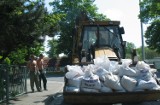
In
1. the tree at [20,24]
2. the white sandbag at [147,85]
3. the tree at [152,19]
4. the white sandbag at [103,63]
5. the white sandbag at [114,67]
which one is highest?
the tree at [152,19]

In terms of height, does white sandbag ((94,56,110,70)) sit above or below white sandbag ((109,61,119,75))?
above

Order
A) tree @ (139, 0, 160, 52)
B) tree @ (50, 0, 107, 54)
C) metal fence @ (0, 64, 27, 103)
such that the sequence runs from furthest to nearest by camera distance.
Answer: tree @ (50, 0, 107, 54)
tree @ (139, 0, 160, 52)
metal fence @ (0, 64, 27, 103)

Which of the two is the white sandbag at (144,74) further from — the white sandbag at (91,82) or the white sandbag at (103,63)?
the white sandbag at (91,82)

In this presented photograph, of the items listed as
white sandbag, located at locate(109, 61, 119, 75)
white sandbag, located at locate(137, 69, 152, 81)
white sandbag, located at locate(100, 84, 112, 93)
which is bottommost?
white sandbag, located at locate(100, 84, 112, 93)

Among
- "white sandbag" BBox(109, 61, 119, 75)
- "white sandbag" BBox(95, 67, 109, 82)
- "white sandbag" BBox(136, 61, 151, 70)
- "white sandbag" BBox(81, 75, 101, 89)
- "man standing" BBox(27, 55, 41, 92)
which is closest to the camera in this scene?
"white sandbag" BBox(81, 75, 101, 89)

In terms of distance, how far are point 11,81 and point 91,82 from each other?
366 centimetres

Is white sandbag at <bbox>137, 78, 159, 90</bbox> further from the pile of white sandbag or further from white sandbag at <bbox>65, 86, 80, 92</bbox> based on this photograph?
white sandbag at <bbox>65, 86, 80, 92</bbox>

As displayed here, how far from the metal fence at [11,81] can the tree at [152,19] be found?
29.0m

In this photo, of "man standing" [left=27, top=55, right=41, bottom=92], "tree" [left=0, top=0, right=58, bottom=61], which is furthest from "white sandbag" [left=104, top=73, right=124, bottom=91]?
"man standing" [left=27, top=55, right=41, bottom=92]

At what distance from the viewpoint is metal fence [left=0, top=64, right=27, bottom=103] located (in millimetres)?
12103

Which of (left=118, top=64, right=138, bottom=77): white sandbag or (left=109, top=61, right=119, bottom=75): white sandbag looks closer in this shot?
(left=118, top=64, right=138, bottom=77): white sandbag

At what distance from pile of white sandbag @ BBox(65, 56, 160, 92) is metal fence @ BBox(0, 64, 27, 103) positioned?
2.07m

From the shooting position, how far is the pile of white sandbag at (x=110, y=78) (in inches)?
425

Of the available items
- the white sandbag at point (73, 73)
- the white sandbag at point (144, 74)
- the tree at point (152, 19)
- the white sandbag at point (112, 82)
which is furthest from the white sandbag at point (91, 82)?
the tree at point (152, 19)
